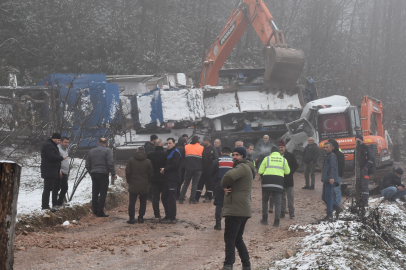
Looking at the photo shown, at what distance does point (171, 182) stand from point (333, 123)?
30.3 feet

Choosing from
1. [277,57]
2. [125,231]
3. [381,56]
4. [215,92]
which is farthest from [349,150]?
[381,56]

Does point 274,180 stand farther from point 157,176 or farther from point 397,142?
point 397,142

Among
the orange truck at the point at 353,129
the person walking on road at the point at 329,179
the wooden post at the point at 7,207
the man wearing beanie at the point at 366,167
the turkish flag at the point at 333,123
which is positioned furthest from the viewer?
the turkish flag at the point at 333,123

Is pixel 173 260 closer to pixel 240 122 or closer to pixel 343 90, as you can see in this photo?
pixel 240 122

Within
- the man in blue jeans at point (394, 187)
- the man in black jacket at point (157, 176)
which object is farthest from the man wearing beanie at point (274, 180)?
the man in blue jeans at point (394, 187)

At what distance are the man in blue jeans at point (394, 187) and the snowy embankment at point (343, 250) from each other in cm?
405

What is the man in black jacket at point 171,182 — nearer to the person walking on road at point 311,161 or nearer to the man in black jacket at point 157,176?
the man in black jacket at point 157,176

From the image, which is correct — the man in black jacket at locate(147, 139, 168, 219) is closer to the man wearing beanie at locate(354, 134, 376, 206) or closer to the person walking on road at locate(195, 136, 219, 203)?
the person walking on road at locate(195, 136, 219, 203)

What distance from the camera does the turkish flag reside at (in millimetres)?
15930

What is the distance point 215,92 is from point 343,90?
50.1ft

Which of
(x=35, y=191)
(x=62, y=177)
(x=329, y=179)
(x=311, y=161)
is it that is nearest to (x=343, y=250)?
(x=329, y=179)

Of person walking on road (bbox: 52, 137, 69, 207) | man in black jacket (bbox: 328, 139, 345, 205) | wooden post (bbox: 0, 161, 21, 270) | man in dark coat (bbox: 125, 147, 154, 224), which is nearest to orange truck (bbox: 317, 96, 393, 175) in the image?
man in black jacket (bbox: 328, 139, 345, 205)

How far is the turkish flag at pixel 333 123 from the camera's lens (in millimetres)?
15930

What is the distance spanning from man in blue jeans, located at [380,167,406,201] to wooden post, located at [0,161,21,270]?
1076 cm
